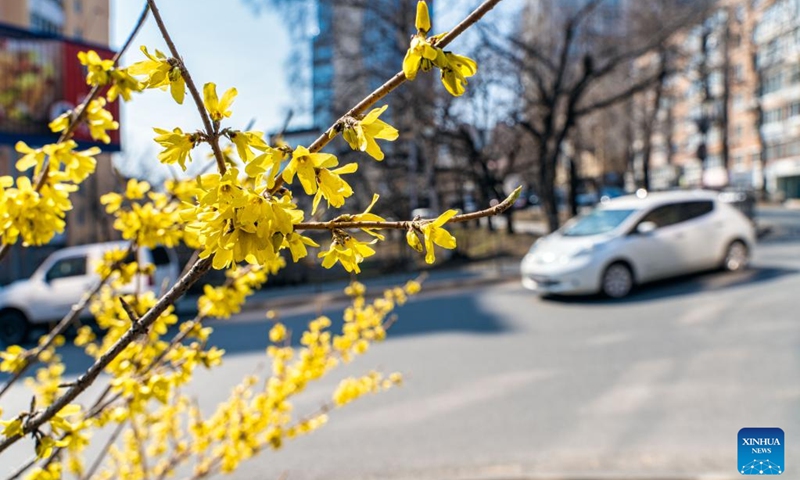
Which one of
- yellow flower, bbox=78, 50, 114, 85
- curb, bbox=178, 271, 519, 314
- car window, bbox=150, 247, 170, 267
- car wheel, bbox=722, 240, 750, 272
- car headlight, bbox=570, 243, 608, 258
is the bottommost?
curb, bbox=178, 271, 519, 314

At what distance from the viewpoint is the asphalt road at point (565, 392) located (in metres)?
3.78

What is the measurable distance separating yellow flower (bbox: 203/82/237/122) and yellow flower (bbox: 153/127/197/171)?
0.06 metres

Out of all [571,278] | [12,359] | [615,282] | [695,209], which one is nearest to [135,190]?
[12,359]

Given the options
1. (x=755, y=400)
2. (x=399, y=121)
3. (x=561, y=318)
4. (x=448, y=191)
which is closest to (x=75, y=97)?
(x=399, y=121)

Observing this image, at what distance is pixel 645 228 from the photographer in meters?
8.80

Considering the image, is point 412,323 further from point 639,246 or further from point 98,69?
point 98,69

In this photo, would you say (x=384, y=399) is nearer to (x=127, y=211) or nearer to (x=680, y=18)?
(x=127, y=211)

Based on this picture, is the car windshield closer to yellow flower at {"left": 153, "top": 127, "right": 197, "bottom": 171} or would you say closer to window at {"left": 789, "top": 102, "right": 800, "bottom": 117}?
yellow flower at {"left": 153, "top": 127, "right": 197, "bottom": 171}

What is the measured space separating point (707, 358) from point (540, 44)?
11.0 meters

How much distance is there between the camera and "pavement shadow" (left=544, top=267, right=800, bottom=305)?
852 cm

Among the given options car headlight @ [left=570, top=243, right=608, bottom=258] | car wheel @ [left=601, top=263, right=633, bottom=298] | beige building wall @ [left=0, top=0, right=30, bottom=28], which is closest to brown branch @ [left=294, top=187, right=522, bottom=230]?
car headlight @ [left=570, top=243, right=608, bottom=258]

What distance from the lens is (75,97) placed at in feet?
47.6

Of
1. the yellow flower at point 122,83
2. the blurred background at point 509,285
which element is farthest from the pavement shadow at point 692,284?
the yellow flower at point 122,83

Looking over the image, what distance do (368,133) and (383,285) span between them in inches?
446
